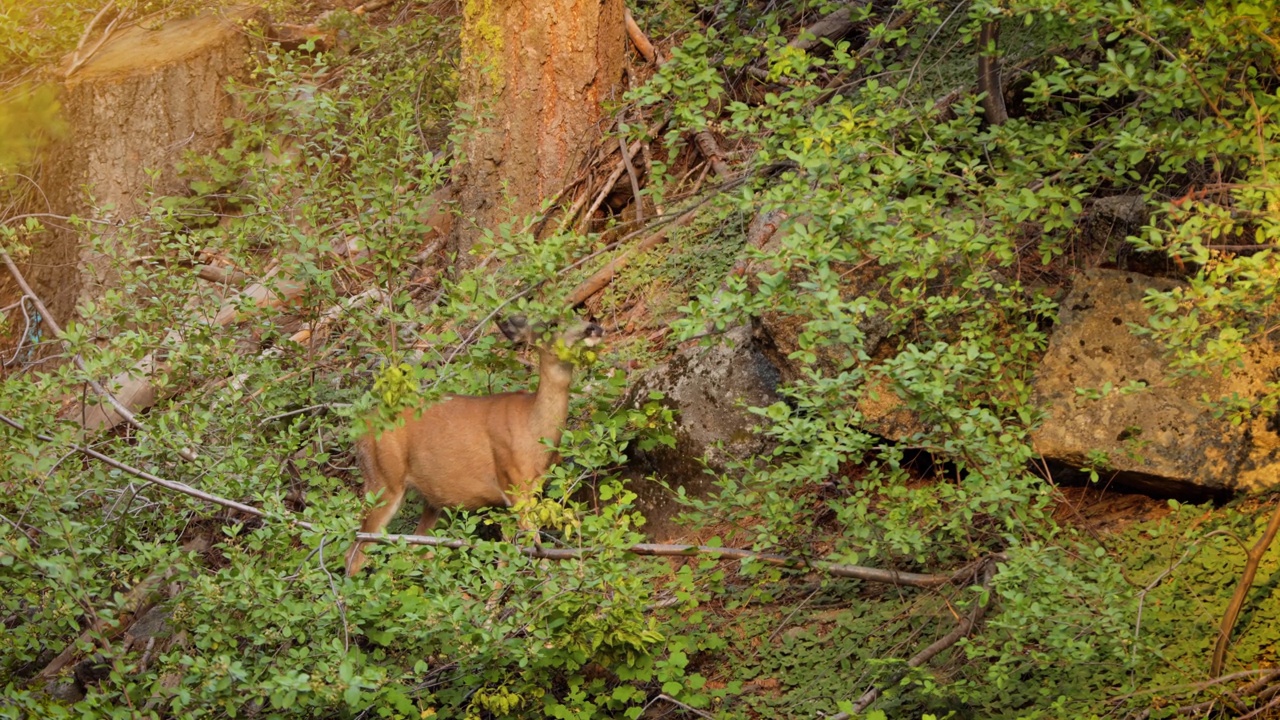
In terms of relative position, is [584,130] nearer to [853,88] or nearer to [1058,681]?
[853,88]

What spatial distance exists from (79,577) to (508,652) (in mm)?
2102

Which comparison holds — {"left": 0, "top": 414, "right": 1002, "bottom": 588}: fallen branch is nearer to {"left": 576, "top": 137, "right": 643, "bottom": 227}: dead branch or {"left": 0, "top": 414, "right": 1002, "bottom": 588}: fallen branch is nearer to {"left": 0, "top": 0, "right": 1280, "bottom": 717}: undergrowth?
{"left": 0, "top": 0, "right": 1280, "bottom": 717}: undergrowth

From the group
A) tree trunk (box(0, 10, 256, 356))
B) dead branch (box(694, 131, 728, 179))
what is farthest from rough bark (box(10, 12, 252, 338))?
dead branch (box(694, 131, 728, 179))

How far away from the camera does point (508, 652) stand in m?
6.31

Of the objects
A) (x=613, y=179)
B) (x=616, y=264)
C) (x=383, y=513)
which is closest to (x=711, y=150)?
(x=613, y=179)

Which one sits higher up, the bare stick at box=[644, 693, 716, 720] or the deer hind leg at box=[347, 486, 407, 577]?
the deer hind leg at box=[347, 486, 407, 577]

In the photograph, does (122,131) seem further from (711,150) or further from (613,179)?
(711,150)

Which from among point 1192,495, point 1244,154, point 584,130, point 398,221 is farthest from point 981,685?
point 584,130

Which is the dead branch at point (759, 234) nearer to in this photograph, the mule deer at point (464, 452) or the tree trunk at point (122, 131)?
the mule deer at point (464, 452)

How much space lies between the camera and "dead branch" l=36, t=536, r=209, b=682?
6.40 metres

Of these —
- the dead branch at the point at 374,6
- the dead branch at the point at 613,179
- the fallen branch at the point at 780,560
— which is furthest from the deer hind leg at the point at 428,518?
the dead branch at the point at 374,6

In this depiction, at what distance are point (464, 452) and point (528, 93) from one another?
3.78 m

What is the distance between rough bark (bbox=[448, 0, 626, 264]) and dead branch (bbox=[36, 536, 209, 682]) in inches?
142

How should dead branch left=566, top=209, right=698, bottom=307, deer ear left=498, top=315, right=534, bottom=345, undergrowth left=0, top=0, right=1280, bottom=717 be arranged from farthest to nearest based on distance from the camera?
dead branch left=566, top=209, right=698, bottom=307
deer ear left=498, top=315, right=534, bottom=345
undergrowth left=0, top=0, right=1280, bottom=717
